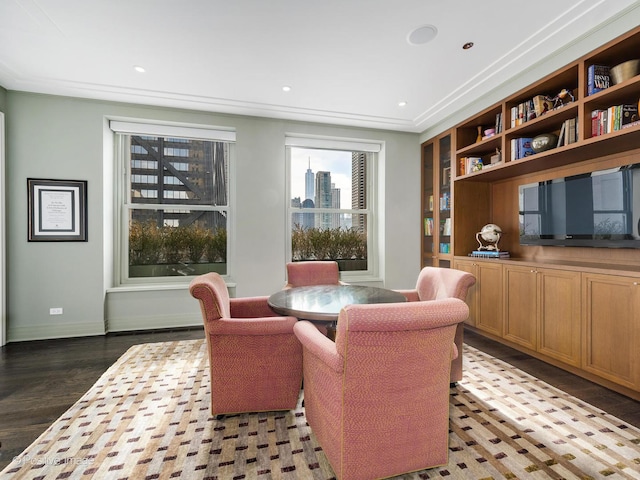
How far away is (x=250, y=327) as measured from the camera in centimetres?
184

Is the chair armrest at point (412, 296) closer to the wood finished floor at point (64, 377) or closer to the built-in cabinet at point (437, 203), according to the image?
the wood finished floor at point (64, 377)

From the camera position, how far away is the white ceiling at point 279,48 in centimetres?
220

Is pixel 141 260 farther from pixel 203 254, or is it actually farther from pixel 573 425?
pixel 573 425

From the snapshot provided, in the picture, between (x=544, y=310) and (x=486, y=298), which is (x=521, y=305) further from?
(x=486, y=298)

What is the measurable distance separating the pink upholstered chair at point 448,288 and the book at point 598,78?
175 cm

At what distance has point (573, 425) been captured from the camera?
186 cm

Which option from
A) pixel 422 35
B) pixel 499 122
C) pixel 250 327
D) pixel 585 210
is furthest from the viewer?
pixel 499 122

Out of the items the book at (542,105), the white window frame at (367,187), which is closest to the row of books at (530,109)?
the book at (542,105)

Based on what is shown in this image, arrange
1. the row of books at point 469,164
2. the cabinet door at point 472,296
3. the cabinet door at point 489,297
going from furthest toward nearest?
the row of books at point 469,164
the cabinet door at point 472,296
the cabinet door at point 489,297

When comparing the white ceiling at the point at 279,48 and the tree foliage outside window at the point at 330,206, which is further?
the tree foliage outside window at the point at 330,206

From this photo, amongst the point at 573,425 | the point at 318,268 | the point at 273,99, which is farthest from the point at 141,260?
the point at 573,425

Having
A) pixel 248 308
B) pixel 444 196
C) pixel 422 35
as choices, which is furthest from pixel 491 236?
pixel 248 308

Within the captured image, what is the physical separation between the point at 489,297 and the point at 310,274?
6.44ft

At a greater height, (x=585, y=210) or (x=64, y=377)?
(x=585, y=210)
